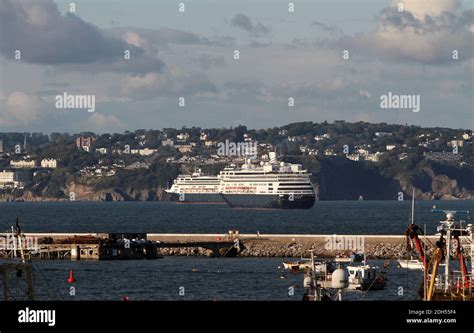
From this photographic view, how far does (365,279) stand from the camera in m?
68.4

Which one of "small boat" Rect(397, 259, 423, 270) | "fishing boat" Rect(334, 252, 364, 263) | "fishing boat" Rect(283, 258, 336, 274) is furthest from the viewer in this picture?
"fishing boat" Rect(334, 252, 364, 263)

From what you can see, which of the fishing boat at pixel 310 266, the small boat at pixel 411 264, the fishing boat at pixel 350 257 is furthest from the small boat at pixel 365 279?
the fishing boat at pixel 350 257

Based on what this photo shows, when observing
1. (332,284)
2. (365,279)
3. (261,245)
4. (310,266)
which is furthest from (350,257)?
(332,284)

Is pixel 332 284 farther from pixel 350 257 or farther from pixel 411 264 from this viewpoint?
pixel 350 257

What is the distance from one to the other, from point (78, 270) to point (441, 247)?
48044mm

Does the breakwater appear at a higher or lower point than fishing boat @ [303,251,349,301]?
lower

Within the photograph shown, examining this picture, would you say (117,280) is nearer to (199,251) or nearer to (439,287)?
(199,251)

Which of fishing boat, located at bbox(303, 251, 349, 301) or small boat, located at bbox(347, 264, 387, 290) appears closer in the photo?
fishing boat, located at bbox(303, 251, 349, 301)

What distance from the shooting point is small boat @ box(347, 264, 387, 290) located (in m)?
67.1

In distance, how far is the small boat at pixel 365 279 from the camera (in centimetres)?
6712

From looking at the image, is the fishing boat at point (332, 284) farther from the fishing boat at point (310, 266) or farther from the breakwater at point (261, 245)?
the breakwater at point (261, 245)

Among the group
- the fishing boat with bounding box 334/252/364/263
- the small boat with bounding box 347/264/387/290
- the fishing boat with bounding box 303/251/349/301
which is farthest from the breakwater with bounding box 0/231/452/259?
the fishing boat with bounding box 303/251/349/301

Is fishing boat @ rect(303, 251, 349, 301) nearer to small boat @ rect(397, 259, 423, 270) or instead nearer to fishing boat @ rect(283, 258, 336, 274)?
fishing boat @ rect(283, 258, 336, 274)
